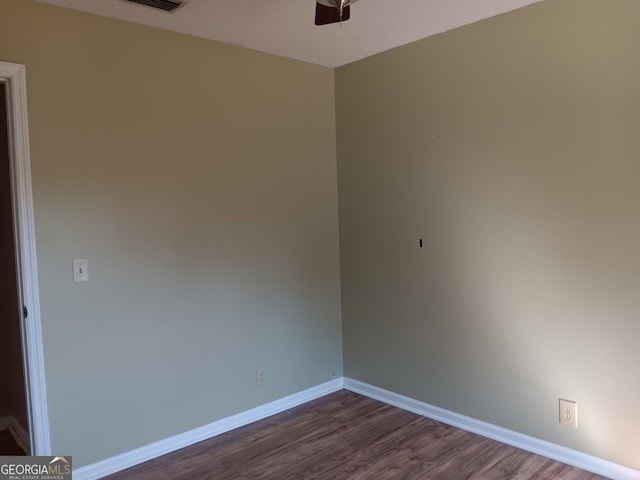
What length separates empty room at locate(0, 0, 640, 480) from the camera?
234 cm

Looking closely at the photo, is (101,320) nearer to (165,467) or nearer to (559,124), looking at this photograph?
(165,467)

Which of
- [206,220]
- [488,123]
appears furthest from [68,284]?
[488,123]

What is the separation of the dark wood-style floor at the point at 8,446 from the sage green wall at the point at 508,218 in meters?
2.35

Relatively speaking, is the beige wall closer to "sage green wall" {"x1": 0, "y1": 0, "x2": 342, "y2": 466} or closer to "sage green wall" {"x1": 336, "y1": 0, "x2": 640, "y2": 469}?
"sage green wall" {"x1": 0, "y1": 0, "x2": 342, "y2": 466}

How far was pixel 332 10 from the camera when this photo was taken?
6.57ft

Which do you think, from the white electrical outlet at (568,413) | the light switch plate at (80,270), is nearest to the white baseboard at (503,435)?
the white electrical outlet at (568,413)

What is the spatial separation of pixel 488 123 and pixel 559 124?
0.40 metres

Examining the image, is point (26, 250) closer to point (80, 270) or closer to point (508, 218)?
point (80, 270)

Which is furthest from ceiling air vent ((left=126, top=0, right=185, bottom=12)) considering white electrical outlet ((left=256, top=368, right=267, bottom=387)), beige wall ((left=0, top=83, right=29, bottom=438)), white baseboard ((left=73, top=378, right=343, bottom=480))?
white baseboard ((left=73, top=378, right=343, bottom=480))

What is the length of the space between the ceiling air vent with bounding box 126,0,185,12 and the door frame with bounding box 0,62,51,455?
664mm

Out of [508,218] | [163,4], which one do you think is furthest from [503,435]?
[163,4]

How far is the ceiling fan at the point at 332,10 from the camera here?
1931 millimetres

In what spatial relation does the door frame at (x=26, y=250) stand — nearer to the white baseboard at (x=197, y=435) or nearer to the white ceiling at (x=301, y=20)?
the white baseboard at (x=197, y=435)

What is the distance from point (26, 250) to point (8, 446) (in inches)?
61.4
